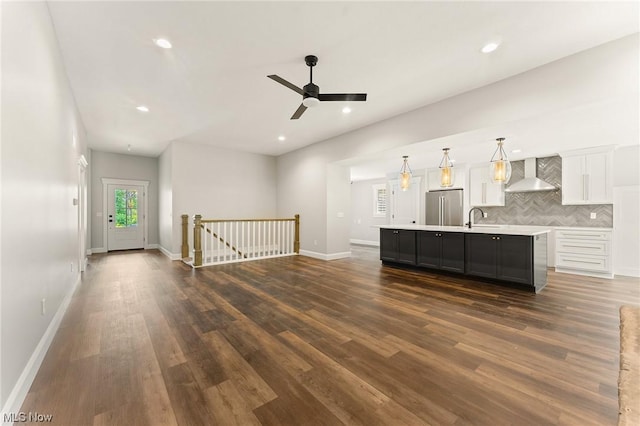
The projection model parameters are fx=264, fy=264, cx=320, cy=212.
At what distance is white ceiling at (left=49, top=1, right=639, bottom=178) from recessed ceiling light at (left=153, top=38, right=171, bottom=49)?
7cm

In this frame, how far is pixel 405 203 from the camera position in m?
9.01

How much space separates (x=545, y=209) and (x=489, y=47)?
15.9ft

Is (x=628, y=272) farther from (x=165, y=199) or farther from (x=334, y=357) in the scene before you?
(x=165, y=199)

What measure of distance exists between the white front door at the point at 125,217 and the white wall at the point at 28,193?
5899 millimetres

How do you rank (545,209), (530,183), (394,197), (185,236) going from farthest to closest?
(394,197) → (185,236) → (545,209) → (530,183)

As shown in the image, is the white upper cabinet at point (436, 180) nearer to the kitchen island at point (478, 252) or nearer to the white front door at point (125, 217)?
the kitchen island at point (478, 252)

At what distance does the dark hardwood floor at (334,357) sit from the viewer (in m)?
1.54

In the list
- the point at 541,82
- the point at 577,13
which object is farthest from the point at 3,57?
the point at 541,82

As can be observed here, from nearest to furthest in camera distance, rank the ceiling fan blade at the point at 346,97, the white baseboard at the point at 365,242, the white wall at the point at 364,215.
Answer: the ceiling fan blade at the point at 346,97
the white baseboard at the point at 365,242
the white wall at the point at 364,215

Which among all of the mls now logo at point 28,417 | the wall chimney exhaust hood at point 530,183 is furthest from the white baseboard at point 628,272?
the mls now logo at point 28,417

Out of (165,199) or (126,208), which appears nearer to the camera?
(165,199)

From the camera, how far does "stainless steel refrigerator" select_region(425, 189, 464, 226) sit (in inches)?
308

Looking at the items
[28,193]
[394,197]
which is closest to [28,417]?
[28,193]

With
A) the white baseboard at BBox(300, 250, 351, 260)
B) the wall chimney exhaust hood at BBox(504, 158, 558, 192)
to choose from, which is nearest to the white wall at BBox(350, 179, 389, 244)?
the white baseboard at BBox(300, 250, 351, 260)
